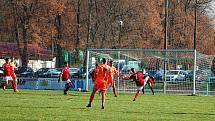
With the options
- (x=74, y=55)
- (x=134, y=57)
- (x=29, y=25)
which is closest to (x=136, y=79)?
(x=134, y=57)

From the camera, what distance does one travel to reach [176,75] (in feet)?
135

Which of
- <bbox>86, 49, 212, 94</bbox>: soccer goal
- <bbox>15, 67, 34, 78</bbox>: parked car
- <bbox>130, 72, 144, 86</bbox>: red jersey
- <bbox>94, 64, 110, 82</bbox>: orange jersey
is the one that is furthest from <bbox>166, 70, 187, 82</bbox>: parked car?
<bbox>15, 67, 34, 78</bbox>: parked car

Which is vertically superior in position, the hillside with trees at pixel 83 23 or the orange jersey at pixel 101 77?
the hillside with trees at pixel 83 23

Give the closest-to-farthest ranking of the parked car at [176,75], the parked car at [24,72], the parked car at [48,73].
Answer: the parked car at [176,75]
the parked car at [48,73]
the parked car at [24,72]

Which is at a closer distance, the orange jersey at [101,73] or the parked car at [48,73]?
the orange jersey at [101,73]

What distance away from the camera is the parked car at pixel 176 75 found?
40594 millimetres

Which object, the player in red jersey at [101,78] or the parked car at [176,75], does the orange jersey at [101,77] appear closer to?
the player in red jersey at [101,78]

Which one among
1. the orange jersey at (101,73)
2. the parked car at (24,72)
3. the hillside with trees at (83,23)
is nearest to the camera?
the orange jersey at (101,73)

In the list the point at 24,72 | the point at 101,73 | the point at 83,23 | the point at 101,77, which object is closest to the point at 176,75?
the point at 101,77

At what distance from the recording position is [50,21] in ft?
202

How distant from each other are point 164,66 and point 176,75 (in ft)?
3.78

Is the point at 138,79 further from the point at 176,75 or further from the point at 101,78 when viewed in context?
the point at 176,75

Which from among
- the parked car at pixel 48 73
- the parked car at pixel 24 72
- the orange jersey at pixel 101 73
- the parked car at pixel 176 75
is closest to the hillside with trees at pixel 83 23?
the parked car at pixel 24 72

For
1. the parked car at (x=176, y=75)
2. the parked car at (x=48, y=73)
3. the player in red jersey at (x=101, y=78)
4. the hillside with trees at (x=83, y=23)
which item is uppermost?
the hillside with trees at (x=83, y=23)
